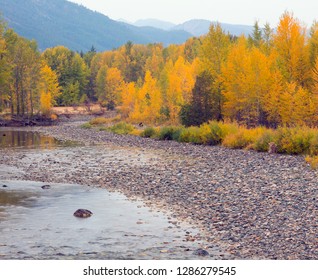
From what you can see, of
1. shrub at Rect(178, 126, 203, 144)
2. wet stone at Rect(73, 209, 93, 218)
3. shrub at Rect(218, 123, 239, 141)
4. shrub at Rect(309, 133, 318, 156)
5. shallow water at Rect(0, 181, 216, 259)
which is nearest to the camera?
shallow water at Rect(0, 181, 216, 259)

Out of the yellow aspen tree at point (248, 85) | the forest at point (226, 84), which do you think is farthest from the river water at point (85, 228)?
the yellow aspen tree at point (248, 85)

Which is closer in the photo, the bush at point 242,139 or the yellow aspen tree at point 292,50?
the bush at point 242,139

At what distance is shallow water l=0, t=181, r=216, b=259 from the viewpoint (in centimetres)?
1359

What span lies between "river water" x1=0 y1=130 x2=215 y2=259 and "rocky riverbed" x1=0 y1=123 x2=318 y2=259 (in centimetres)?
96

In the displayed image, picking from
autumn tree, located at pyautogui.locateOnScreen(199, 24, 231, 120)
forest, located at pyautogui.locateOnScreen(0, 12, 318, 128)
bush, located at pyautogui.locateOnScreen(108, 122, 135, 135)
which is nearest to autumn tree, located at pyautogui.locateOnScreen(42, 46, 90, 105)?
forest, located at pyautogui.locateOnScreen(0, 12, 318, 128)

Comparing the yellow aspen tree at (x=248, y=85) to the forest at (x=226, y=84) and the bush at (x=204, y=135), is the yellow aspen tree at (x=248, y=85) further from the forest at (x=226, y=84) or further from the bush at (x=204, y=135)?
the bush at (x=204, y=135)

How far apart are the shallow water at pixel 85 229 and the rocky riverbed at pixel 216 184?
997mm

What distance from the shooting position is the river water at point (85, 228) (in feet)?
44.6

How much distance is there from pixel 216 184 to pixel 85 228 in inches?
329

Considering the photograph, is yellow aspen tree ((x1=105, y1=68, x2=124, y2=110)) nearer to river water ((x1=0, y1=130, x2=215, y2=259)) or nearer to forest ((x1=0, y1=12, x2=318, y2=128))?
forest ((x1=0, y1=12, x2=318, y2=128))

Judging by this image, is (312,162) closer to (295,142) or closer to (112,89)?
(295,142)

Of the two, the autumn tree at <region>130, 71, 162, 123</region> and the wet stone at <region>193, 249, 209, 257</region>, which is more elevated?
the autumn tree at <region>130, 71, 162, 123</region>
